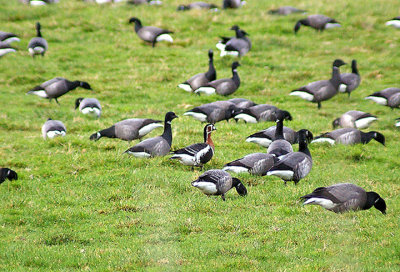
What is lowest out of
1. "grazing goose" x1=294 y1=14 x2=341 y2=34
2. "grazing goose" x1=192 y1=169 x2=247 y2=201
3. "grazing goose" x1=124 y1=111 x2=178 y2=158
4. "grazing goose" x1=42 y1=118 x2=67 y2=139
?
"grazing goose" x1=42 y1=118 x2=67 y2=139

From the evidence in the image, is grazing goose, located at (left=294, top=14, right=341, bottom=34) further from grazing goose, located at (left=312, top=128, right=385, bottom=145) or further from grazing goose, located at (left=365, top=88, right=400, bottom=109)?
grazing goose, located at (left=312, top=128, right=385, bottom=145)

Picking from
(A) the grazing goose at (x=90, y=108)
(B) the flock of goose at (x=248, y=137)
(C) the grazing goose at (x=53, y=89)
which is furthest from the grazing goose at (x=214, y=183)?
(C) the grazing goose at (x=53, y=89)

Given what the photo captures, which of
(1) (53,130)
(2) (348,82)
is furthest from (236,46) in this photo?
(1) (53,130)

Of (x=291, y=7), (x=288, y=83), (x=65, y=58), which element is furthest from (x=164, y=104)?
(x=291, y=7)

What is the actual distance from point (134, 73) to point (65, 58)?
4.59 m

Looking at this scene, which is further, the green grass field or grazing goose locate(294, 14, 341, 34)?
grazing goose locate(294, 14, 341, 34)

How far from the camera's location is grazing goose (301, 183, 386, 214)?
10.1m

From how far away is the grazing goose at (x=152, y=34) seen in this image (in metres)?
29.6

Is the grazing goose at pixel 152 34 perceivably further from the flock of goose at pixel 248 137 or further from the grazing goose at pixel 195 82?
the grazing goose at pixel 195 82

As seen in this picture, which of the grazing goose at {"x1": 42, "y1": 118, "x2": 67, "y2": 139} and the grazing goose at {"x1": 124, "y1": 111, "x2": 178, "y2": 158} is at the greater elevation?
the grazing goose at {"x1": 124, "y1": 111, "x2": 178, "y2": 158}

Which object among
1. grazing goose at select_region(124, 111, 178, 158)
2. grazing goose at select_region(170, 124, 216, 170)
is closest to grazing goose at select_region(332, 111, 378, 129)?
grazing goose at select_region(170, 124, 216, 170)

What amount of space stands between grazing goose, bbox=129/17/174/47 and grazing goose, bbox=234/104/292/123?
41.3ft

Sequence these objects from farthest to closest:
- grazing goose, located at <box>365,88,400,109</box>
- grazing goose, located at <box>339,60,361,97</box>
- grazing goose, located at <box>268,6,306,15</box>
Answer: grazing goose, located at <box>268,6,306,15</box>, grazing goose, located at <box>339,60,361,97</box>, grazing goose, located at <box>365,88,400,109</box>

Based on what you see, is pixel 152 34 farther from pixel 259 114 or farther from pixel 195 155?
pixel 195 155
